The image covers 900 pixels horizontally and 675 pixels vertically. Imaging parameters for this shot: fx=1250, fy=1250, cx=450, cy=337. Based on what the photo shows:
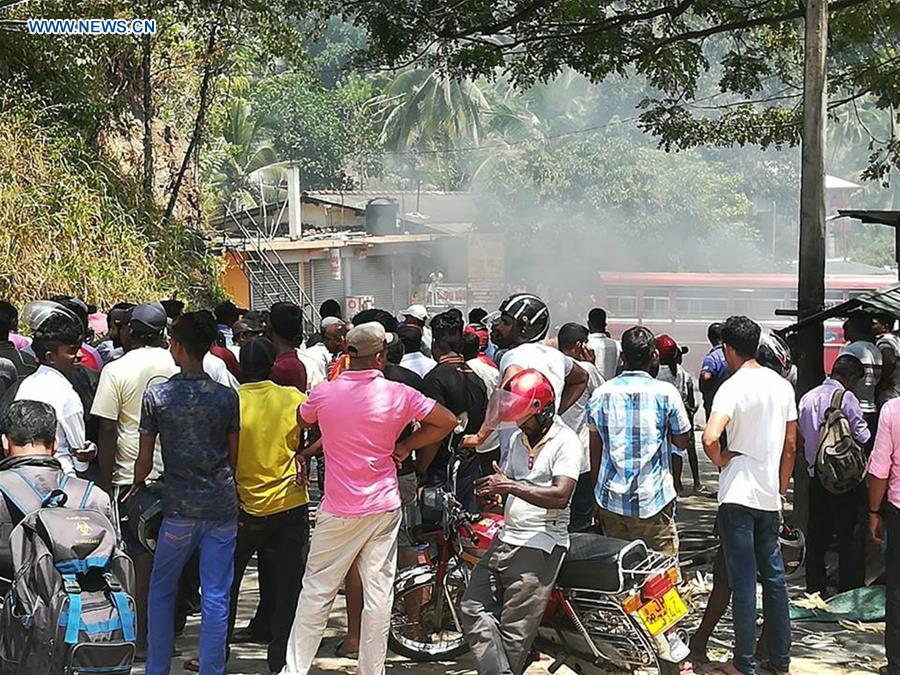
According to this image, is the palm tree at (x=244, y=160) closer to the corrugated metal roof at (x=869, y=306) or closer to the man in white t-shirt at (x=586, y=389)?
the man in white t-shirt at (x=586, y=389)

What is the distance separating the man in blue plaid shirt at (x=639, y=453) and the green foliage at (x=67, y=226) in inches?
342

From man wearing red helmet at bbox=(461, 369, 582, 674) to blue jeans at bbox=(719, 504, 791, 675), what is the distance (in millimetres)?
1147

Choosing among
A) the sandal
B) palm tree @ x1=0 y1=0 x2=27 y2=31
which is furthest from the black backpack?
palm tree @ x1=0 y1=0 x2=27 y2=31

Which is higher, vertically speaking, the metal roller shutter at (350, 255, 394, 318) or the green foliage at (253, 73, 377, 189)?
the green foliage at (253, 73, 377, 189)

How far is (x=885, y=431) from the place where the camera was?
6340mm

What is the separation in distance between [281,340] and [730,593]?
10.1 ft

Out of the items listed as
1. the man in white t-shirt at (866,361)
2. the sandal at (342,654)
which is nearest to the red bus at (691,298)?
the man in white t-shirt at (866,361)

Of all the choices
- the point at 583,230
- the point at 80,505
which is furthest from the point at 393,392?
the point at 583,230

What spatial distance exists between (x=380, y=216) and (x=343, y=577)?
87.7 feet

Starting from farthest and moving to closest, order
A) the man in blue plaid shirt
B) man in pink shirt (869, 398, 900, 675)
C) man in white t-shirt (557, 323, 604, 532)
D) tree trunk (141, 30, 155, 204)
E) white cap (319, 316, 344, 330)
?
tree trunk (141, 30, 155, 204) < white cap (319, 316, 344, 330) < man in white t-shirt (557, 323, 604, 532) < the man in blue plaid shirt < man in pink shirt (869, 398, 900, 675)

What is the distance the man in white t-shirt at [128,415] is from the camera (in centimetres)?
639

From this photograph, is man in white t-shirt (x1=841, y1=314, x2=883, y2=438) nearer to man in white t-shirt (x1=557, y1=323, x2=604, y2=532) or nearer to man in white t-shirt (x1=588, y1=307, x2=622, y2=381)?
man in white t-shirt (x1=557, y1=323, x2=604, y2=532)

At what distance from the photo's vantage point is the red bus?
29.5 m

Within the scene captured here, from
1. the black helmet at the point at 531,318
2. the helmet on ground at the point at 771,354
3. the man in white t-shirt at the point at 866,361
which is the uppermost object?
the black helmet at the point at 531,318
